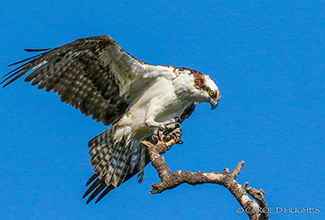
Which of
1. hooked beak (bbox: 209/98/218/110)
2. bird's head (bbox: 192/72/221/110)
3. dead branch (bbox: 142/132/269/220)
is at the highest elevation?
bird's head (bbox: 192/72/221/110)

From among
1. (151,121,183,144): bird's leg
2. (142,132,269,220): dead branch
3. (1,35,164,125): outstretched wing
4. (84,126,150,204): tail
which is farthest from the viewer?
(84,126,150,204): tail

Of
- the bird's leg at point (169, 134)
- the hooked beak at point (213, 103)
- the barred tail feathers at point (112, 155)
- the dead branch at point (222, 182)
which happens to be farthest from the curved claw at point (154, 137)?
the hooked beak at point (213, 103)

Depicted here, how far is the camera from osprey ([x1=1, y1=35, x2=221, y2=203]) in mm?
7852

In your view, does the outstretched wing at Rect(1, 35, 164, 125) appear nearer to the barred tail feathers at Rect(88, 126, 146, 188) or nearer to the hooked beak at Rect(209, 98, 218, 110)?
the barred tail feathers at Rect(88, 126, 146, 188)

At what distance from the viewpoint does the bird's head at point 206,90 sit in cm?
799

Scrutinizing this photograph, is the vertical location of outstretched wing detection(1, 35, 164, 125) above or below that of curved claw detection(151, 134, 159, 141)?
above

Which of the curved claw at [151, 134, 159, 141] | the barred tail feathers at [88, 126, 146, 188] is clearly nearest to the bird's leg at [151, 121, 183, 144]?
the curved claw at [151, 134, 159, 141]

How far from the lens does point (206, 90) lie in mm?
8008

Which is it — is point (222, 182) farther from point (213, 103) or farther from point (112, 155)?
point (112, 155)

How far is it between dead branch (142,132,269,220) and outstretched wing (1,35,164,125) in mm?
1699

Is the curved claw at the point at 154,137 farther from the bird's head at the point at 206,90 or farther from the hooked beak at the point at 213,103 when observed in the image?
the hooked beak at the point at 213,103

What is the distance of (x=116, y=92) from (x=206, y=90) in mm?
1849

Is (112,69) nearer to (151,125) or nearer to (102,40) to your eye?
(102,40)

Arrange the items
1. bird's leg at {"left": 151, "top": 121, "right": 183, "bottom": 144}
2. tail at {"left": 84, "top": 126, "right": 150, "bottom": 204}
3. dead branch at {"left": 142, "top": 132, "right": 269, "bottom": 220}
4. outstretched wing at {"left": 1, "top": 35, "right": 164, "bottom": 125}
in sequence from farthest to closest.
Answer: tail at {"left": 84, "top": 126, "right": 150, "bottom": 204}, bird's leg at {"left": 151, "top": 121, "right": 183, "bottom": 144}, outstretched wing at {"left": 1, "top": 35, "right": 164, "bottom": 125}, dead branch at {"left": 142, "top": 132, "right": 269, "bottom": 220}
